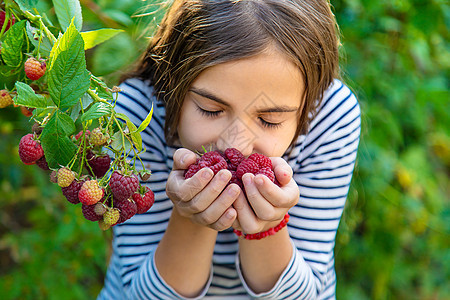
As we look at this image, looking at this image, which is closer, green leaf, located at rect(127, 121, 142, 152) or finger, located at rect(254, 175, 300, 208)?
green leaf, located at rect(127, 121, 142, 152)

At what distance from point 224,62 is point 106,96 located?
26 centimetres

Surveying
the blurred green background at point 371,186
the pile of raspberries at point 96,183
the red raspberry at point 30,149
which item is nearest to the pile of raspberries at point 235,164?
the pile of raspberries at point 96,183

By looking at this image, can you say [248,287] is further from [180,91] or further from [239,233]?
[180,91]

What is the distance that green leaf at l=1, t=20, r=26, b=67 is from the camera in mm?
700

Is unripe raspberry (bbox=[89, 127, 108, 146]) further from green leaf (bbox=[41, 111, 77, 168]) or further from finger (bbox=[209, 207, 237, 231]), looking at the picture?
finger (bbox=[209, 207, 237, 231])

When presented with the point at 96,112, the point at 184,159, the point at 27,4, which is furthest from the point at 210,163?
the point at 27,4

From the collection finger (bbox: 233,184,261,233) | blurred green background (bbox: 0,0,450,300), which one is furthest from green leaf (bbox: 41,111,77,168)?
blurred green background (bbox: 0,0,450,300)

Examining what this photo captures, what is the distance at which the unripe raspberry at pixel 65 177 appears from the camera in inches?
27.7

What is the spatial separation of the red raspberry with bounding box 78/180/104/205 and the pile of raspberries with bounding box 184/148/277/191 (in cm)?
21

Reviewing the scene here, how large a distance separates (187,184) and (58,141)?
0.23 m

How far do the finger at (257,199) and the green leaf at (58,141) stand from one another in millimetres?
291

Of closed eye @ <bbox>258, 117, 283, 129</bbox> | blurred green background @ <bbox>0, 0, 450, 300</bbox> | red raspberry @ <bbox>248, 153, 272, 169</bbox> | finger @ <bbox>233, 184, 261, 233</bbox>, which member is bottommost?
blurred green background @ <bbox>0, 0, 450, 300</bbox>

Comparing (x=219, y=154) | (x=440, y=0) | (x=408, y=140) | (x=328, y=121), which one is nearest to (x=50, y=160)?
(x=219, y=154)

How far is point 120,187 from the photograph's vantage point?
72 centimetres
